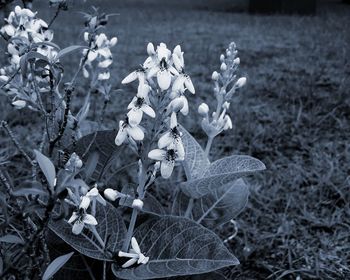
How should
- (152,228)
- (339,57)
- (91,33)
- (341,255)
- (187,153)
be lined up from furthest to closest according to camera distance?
1. (339,57)
2. (341,255)
3. (187,153)
4. (91,33)
5. (152,228)

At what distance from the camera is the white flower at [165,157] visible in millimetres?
1102

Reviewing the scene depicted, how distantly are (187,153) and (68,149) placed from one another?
39cm

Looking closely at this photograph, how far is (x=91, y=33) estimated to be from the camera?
4.93 ft

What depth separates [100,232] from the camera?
1.36 m

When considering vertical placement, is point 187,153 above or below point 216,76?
below

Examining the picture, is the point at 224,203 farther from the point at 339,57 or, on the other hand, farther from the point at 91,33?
the point at 339,57

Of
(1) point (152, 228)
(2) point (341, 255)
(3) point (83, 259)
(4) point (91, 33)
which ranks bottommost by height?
(2) point (341, 255)

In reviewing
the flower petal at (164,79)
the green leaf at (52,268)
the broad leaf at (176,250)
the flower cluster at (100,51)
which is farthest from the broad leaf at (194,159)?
the green leaf at (52,268)

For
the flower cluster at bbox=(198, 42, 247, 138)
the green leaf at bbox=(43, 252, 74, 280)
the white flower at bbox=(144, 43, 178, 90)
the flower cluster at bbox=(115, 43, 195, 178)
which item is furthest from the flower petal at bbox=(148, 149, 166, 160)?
the flower cluster at bbox=(198, 42, 247, 138)

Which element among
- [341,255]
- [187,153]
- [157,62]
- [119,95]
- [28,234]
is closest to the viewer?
[157,62]

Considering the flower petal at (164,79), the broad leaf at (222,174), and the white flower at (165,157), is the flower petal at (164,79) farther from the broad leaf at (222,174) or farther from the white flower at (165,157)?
the broad leaf at (222,174)

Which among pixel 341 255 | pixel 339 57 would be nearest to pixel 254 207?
pixel 341 255

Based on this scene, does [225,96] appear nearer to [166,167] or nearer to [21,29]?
[166,167]

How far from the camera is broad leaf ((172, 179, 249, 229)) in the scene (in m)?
1.59
